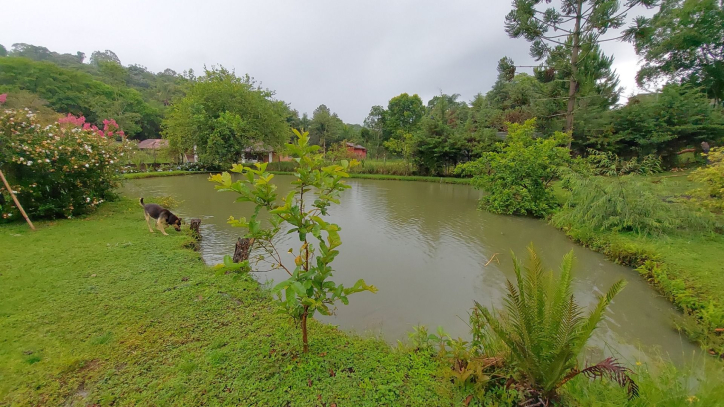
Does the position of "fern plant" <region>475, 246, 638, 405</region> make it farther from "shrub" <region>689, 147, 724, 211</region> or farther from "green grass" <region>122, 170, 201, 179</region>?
"green grass" <region>122, 170, 201, 179</region>

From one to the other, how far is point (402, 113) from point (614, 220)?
3073 cm

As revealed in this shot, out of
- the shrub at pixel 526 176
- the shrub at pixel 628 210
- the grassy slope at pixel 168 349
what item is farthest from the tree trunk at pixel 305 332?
the shrub at pixel 526 176

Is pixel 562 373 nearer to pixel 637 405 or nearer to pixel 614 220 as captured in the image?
pixel 637 405

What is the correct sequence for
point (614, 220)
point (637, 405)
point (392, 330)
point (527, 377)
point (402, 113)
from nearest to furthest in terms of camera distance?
point (637, 405) < point (527, 377) < point (392, 330) < point (614, 220) < point (402, 113)

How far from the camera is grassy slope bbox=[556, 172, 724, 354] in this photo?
10.9 ft

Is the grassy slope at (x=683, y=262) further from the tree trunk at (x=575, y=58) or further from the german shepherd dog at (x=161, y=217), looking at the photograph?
the german shepherd dog at (x=161, y=217)

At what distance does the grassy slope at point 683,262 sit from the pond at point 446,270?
0.72 ft

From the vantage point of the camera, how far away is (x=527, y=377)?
204cm

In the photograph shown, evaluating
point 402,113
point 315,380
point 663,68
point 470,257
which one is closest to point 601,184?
point 470,257

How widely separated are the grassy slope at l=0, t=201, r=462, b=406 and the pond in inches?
38.7

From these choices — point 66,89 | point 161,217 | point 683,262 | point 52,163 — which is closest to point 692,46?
point 683,262

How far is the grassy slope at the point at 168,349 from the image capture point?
2041mm

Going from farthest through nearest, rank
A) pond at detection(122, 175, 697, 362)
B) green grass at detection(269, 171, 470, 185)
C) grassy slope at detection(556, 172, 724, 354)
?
1. green grass at detection(269, 171, 470, 185)
2. pond at detection(122, 175, 697, 362)
3. grassy slope at detection(556, 172, 724, 354)

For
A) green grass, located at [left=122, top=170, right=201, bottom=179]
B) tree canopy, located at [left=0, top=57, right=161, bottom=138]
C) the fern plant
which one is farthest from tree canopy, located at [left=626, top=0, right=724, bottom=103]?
tree canopy, located at [left=0, top=57, right=161, bottom=138]
